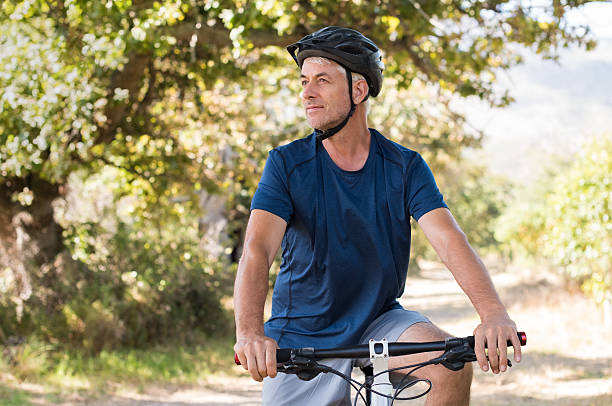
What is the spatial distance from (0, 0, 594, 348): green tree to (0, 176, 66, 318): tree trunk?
0.02m

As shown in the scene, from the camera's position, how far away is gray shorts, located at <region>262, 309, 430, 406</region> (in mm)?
2926

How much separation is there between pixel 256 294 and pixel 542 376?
27.1 feet

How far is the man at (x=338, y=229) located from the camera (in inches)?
115

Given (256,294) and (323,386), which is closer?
(256,294)

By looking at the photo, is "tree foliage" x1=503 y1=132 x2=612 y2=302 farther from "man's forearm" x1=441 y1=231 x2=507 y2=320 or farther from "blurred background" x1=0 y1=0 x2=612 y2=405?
"man's forearm" x1=441 y1=231 x2=507 y2=320

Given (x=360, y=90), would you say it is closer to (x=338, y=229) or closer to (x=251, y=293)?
(x=338, y=229)

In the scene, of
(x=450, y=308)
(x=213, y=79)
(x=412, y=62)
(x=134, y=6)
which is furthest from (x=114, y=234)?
(x=450, y=308)

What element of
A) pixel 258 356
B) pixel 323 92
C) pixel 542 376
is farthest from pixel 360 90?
pixel 542 376

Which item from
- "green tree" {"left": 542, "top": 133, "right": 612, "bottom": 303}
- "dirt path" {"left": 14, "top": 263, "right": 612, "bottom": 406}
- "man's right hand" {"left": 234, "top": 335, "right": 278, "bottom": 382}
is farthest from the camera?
"green tree" {"left": 542, "top": 133, "right": 612, "bottom": 303}

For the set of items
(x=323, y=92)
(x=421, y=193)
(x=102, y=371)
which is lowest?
(x=102, y=371)

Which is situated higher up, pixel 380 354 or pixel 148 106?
pixel 148 106

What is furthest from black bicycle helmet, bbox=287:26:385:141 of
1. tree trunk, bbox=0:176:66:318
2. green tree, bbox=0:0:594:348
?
tree trunk, bbox=0:176:66:318

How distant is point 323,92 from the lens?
3133 mm

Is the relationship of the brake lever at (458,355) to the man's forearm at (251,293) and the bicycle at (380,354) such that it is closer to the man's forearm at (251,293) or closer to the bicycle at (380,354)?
the bicycle at (380,354)
